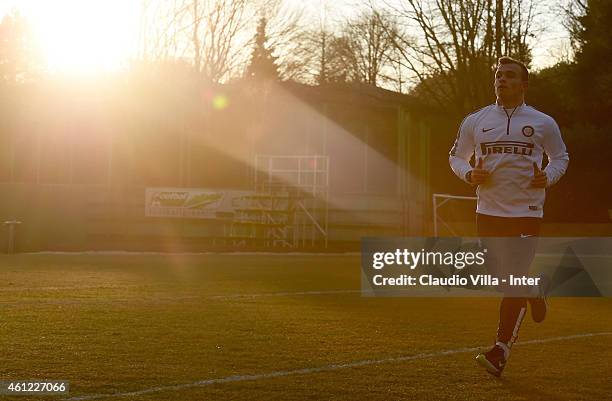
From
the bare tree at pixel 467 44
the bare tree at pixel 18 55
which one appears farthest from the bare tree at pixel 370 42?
the bare tree at pixel 18 55

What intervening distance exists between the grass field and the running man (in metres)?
0.77

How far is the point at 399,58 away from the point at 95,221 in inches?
598

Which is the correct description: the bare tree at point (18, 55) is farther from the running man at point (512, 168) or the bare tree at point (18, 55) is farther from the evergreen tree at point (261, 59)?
the running man at point (512, 168)

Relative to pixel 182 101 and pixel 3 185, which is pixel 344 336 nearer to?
pixel 3 185

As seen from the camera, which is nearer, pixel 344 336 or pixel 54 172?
pixel 344 336

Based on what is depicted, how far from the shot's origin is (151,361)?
7.04 metres

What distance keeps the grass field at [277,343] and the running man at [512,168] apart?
2.52 ft

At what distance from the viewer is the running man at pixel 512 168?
682 cm

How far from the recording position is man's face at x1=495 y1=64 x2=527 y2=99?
22.5 feet

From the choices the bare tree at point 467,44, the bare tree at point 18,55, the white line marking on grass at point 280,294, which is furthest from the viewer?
the bare tree at point 18,55

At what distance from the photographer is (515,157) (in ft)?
22.4

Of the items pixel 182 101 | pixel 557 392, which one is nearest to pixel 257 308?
pixel 557 392

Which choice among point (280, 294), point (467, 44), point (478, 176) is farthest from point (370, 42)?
point (478, 176)

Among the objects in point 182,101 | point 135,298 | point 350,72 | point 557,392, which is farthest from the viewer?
point 350,72
